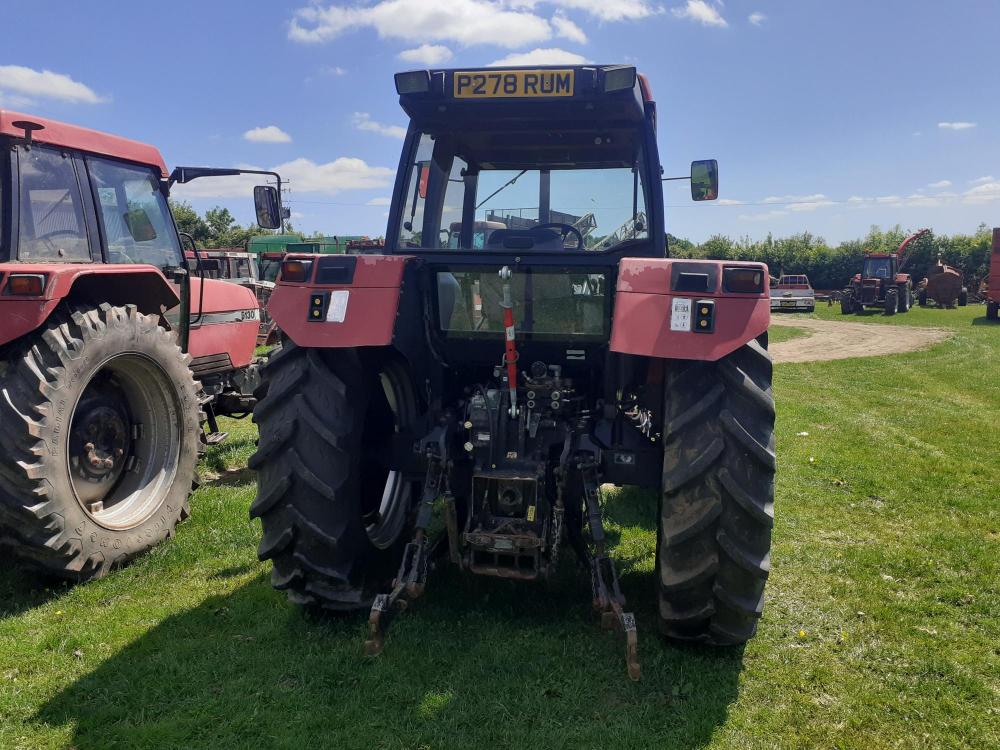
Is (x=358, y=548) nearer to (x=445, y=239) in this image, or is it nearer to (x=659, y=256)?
(x=445, y=239)

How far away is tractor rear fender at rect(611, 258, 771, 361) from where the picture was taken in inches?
116

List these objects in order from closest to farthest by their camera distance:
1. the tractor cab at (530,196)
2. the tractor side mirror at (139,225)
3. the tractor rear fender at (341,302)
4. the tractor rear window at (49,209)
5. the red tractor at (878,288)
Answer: the tractor rear fender at (341,302) < the tractor cab at (530,196) < the tractor rear window at (49,209) < the tractor side mirror at (139,225) < the red tractor at (878,288)

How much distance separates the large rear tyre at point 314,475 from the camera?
324 cm

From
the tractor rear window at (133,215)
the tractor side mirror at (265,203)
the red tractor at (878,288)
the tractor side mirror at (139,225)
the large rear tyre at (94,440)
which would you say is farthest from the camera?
the red tractor at (878,288)

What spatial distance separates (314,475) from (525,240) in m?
1.51

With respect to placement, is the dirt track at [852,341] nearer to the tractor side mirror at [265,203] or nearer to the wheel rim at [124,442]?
the tractor side mirror at [265,203]

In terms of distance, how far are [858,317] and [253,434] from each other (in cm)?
2305

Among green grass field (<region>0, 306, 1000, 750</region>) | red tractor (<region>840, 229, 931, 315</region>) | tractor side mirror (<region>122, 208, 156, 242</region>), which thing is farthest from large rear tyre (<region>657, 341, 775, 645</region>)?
red tractor (<region>840, 229, 931, 315</region>)

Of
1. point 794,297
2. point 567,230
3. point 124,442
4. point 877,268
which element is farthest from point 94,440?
point 877,268

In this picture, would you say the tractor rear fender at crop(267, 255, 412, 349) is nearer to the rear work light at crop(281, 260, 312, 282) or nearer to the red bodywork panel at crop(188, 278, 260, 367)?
the rear work light at crop(281, 260, 312, 282)

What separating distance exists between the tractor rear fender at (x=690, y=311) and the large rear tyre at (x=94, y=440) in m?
2.85

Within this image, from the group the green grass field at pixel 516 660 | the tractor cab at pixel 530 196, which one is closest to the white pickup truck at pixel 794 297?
the green grass field at pixel 516 660

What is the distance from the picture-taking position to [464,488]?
3.58 meters

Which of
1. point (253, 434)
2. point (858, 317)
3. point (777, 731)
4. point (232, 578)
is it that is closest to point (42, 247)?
point (232, 578)
